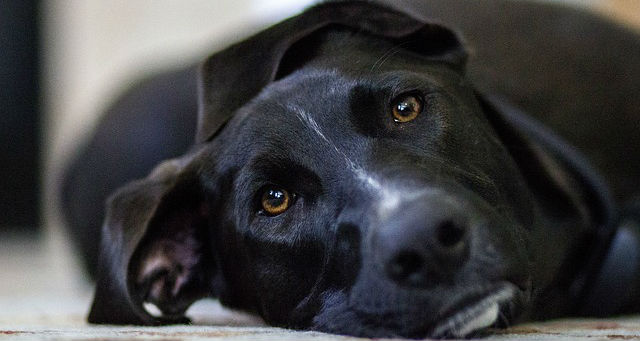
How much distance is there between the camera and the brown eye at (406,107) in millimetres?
1513

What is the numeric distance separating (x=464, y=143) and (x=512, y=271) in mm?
331

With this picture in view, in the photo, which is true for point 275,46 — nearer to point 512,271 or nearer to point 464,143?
point 464,143

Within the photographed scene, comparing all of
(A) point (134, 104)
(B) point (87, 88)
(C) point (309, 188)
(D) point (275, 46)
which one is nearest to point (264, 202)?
(C) point (309, 188)

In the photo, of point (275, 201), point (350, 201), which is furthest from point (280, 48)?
point (350, 201)

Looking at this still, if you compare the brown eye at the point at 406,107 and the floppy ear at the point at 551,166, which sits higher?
the brown eye at the point at 406,107

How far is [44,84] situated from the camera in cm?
651

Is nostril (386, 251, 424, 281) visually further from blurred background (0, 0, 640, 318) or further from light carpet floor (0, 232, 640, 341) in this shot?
blurred background (0, 0, 640, 318)

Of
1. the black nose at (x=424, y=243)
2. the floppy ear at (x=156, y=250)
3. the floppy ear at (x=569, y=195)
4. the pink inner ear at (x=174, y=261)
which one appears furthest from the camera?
the floppy ear at (x=569, y=195)

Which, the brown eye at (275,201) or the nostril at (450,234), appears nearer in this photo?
the nostril at (450,234)

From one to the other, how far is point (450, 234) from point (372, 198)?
162mm

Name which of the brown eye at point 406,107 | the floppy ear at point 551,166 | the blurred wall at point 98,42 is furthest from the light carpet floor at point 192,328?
the blurred wall at point 98,42

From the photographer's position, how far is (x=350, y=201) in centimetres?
135

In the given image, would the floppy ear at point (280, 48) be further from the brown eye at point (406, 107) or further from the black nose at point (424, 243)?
the black nose at point (424, 243)

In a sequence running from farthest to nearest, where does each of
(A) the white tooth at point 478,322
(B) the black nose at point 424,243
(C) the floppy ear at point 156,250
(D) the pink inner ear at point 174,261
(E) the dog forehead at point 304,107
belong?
(D) the pink inner ear at point 174,261 < (C) the floppy ear at point 156,250 < (E) the dog forehead at point 304,107 < (A) the white tooth at point 478,322 < (B) the black nose at point 424,243
